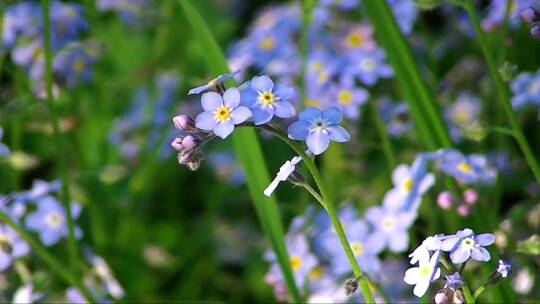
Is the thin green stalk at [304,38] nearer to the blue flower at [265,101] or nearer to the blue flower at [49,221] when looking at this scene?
the blue flower at [49,221]

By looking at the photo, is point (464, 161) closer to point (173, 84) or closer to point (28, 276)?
point (28, 276)

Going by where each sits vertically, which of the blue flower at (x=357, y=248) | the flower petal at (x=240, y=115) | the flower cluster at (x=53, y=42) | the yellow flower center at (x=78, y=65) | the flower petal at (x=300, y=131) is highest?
the flower cluster at (x=53, y=42)

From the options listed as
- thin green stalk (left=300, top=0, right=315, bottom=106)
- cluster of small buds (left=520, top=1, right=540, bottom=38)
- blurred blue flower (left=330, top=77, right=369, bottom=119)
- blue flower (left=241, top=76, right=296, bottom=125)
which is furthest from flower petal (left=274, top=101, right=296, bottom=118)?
blurred blue flower (left=330, top=77, right=369, bottom=119)

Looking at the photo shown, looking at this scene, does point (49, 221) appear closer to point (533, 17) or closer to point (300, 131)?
point (300, 131)

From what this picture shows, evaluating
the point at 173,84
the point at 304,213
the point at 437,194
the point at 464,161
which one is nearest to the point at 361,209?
the point at 304,213

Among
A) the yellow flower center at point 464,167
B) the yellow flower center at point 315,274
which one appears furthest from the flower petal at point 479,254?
the yellow flower center at point 315,274
